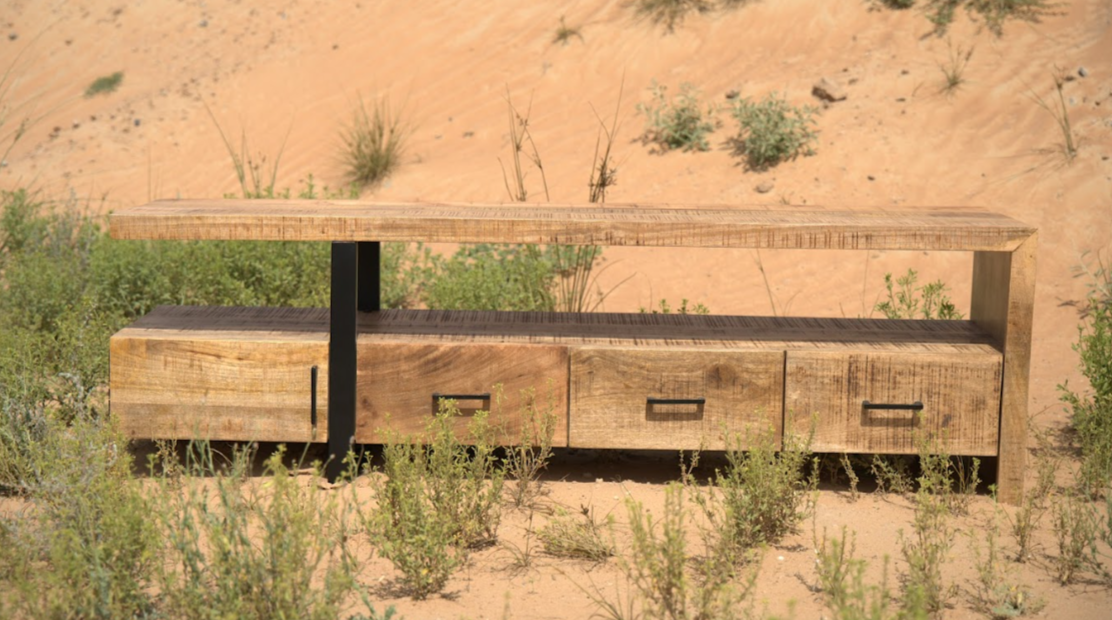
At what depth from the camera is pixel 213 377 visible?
4.18 m

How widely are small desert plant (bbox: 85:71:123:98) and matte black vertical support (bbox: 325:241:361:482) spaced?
32.8 ft

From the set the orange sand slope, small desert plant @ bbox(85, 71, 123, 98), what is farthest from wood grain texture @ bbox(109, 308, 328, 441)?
small desert plant @ bbox(85, 71, 123, 98)

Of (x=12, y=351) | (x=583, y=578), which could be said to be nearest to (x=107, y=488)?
(x=583, y=578)

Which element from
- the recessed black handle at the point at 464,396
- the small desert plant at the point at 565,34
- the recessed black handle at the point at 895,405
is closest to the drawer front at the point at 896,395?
the recessed black handle at the point at 895,405

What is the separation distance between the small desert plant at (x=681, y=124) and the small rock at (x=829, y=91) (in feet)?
2.58

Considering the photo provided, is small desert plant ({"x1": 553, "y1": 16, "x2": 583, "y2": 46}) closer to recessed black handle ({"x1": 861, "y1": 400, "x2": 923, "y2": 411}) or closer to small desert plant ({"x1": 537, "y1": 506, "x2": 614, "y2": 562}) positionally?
recessed black handle ({"x1": 861, "y1": 400, "x2": 923, "y2": 411})

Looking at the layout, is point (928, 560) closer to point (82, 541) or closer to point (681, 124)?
point (82, 541)

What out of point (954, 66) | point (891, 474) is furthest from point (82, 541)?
point (954, 66)

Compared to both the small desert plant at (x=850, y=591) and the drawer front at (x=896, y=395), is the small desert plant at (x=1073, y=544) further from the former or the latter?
the small desert plant at (x=850, y=591)

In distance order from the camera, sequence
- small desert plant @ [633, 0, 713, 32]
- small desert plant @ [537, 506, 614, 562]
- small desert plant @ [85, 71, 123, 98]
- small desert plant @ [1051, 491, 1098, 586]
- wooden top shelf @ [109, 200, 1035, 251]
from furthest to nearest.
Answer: small desert plant @ [85, 71, 123, 98] < small desert plant @ [633, 0, 713, 32] < wooden top shelf @ [109, 200, 1035, 251] < small desert plant @ [537, 506, 614, 562] < small desert plant @ [1051, 491, 1098, 586]

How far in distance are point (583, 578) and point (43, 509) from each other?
1554mm

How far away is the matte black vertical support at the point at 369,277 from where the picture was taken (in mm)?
4816

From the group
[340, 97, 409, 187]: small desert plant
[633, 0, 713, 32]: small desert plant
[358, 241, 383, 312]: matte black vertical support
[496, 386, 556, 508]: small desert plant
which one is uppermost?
[633, 0, 713, 32]: small desert plant

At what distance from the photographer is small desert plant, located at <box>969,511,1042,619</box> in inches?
134
